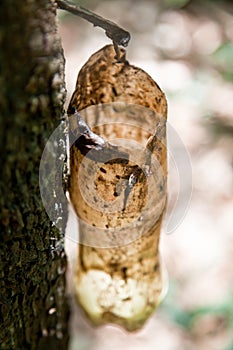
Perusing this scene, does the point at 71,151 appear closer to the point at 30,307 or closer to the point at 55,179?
the point at 55,179

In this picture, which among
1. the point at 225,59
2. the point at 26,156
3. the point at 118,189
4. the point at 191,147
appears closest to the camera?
Result: the point at 26,156

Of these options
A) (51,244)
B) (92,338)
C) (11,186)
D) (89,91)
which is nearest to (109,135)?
(89,91)

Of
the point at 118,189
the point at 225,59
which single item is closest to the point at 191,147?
the point at 225,59

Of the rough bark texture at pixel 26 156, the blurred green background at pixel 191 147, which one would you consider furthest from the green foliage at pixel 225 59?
the rough bark texture at pixel 26 156

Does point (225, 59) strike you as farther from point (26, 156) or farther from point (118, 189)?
point (26, 156)

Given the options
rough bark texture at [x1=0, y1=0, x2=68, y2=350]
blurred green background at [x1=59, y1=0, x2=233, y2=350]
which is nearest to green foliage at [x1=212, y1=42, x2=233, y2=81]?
blurred green background at [x1=59, y1=0, x2=233, y2=350]

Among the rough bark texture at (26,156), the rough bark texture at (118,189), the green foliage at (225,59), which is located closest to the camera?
the rough bark texture at (26,156)

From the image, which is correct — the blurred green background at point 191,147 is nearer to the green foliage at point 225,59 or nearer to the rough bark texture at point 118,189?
the green foliage at point 225,59
